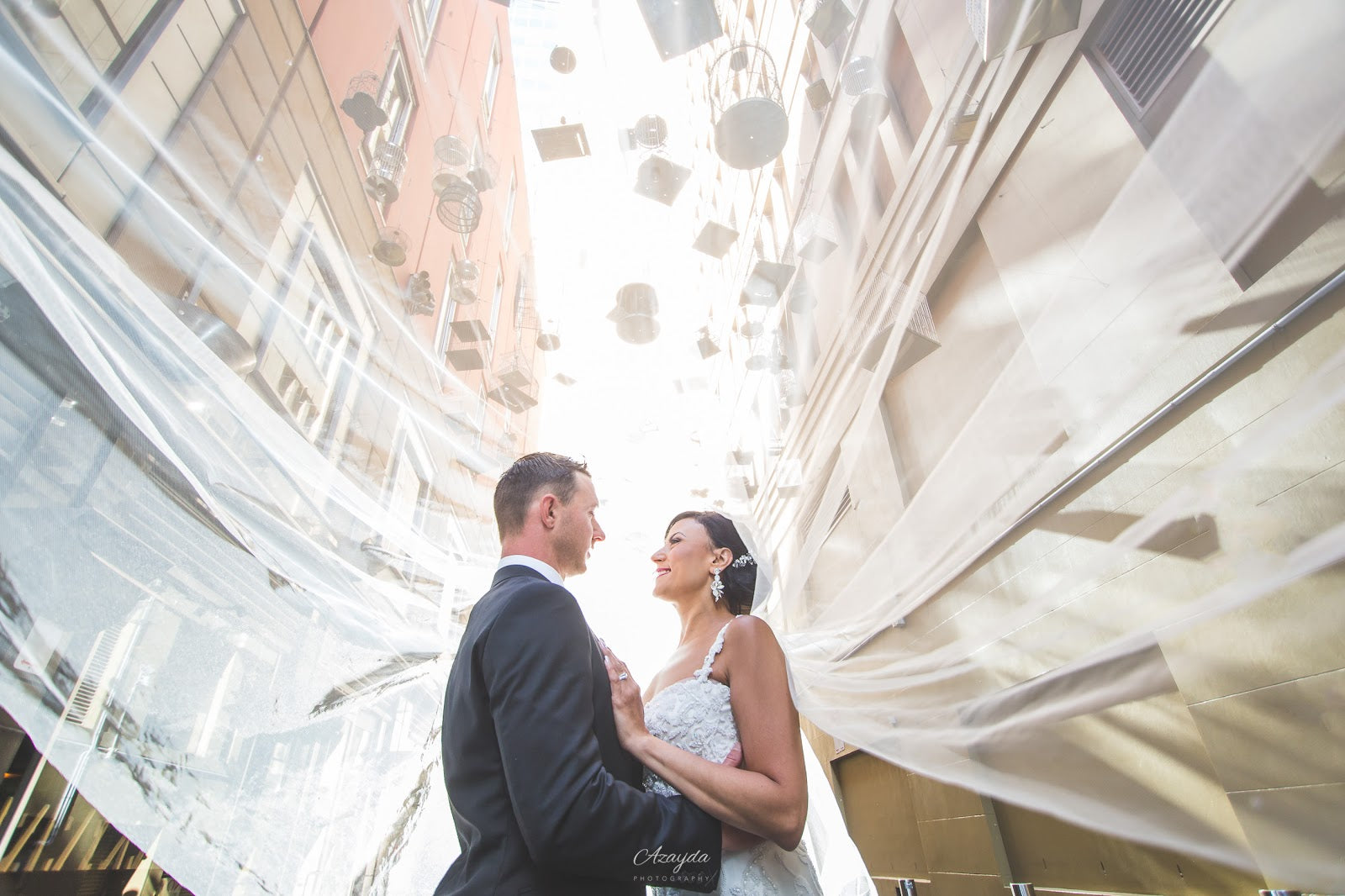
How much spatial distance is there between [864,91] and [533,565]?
10.6 ft

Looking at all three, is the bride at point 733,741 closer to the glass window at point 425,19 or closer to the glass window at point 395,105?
the glass window at point 425,19

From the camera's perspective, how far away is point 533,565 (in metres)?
1.34

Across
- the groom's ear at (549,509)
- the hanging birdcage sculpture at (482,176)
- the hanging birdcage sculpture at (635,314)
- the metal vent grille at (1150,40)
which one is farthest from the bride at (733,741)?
the hanging birdcage sculpture at (482,176)

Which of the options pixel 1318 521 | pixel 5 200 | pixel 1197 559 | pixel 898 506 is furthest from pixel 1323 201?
pixel 898 506

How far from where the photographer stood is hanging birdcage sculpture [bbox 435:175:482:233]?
5121 millimetres

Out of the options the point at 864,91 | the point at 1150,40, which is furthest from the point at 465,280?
the point at 1150,40

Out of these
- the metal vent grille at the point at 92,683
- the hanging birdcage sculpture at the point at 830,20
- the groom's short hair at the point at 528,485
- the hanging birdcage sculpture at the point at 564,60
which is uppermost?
the hanging birdcage sculpture at the point at 564,60

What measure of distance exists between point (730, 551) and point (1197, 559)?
1661 mm

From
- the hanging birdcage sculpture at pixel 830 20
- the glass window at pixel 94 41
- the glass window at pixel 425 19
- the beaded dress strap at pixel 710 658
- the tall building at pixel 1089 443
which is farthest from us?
the glass window at pixel 425 19

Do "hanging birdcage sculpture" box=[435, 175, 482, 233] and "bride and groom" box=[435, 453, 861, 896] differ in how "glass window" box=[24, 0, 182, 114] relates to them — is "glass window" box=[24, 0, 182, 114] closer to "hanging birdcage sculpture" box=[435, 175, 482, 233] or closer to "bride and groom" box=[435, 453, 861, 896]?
"bride and groom" box=[435, 453, 861, 896]

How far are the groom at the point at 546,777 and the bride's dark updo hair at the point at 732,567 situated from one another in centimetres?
87

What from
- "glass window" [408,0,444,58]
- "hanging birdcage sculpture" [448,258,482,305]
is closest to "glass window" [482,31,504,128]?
"glass window" [408,0,444,58]

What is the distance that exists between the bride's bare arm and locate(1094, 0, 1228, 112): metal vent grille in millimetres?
2807

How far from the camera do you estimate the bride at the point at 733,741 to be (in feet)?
3.96
